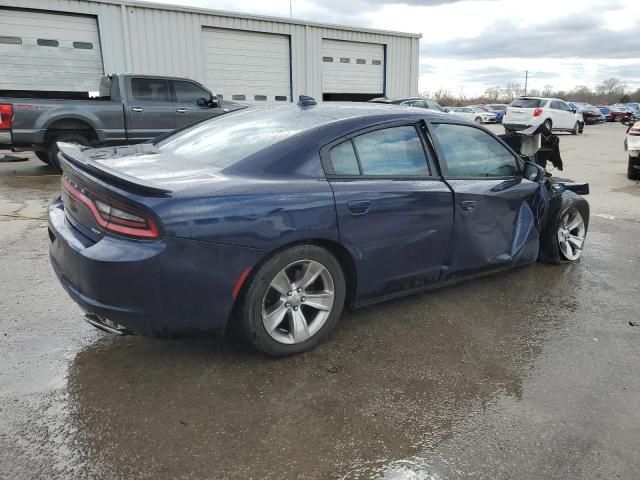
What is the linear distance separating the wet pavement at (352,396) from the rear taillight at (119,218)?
86 centimetres

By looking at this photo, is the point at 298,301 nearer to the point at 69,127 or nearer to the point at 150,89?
the point at 69,127

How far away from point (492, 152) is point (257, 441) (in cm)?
287

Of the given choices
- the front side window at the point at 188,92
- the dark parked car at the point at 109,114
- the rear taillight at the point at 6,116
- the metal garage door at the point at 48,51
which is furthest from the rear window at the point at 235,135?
the metal garage door at the point at 48,51

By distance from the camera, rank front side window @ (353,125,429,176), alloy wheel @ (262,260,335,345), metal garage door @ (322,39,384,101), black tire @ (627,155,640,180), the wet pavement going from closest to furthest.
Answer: the wet pavement, alloy wheel @ (262,260,335,345), front side window @ (353,125,429,176), black tire @ (627,155,640,180), metal garage door @ (322,39,384,101)

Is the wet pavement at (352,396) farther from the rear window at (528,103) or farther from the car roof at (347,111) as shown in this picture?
the rear window at (528,103)

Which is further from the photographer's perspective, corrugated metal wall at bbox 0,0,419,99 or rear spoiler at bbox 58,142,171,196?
corrugated metal wall at bbox 0,0,419,99

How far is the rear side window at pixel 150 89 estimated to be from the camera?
1021cm

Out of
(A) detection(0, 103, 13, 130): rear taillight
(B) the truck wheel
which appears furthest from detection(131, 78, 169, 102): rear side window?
(A) detection(0, 103, 13, 130): rear taillight

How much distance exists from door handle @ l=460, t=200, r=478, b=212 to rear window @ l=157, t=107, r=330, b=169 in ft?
3.69

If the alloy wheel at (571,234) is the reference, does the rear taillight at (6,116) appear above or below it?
above

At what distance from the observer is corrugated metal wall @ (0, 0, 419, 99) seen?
13789mm

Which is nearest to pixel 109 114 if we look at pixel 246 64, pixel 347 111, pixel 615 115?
pixel 347 111

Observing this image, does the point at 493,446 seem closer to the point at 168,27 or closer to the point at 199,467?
the point at 199,467

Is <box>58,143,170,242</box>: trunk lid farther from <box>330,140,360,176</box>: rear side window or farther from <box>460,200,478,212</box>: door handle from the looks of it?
<box>460,200,478,212</box>: door handle
